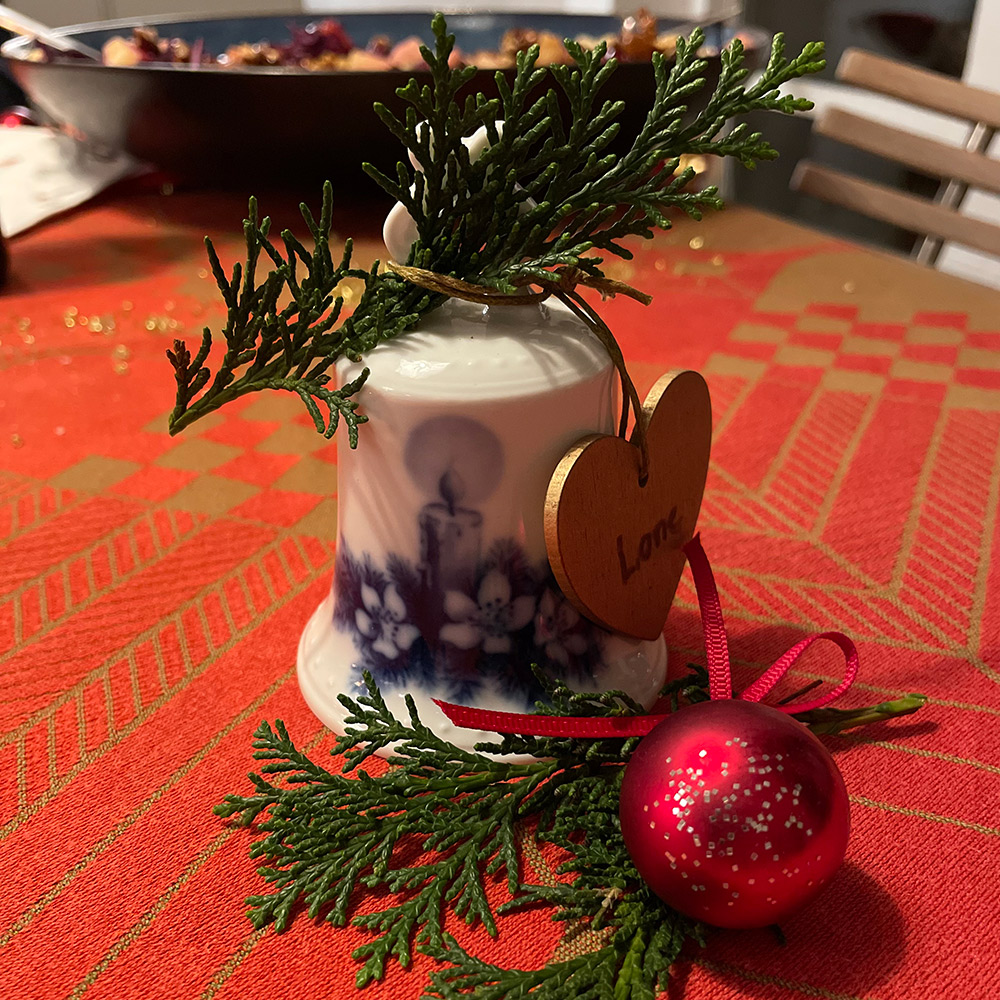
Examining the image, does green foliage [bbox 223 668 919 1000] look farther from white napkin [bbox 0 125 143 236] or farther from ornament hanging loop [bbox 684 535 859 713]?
white napkin [bbox 0 125 143 236]

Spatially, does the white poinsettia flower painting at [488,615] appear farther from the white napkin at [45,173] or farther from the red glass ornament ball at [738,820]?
the white napkin at [45,173]

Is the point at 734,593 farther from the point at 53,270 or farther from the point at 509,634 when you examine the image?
the point at 53,270

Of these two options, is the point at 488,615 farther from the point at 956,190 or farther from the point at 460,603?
the point at 956,190

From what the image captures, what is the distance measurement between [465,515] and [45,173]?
117 cm

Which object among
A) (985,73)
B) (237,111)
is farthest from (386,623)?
(985,73)

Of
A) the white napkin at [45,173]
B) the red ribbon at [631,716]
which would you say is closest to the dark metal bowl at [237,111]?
the white napkin at [45,173]

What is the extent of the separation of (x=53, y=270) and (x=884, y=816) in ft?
3.38

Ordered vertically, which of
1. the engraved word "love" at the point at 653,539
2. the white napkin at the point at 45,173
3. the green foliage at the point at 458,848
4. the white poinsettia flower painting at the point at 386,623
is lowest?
the white napkin at the point at 45,173

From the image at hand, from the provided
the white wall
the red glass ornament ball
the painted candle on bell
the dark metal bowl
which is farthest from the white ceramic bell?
the white wall

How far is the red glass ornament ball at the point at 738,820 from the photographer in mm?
335

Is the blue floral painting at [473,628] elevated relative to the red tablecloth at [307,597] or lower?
elevated

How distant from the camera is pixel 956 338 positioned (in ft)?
3.06

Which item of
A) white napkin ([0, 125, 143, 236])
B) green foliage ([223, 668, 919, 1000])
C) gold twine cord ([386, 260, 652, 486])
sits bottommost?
white napkin ([0, 125, 143, 236])

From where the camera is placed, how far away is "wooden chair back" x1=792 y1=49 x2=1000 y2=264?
120 cm
